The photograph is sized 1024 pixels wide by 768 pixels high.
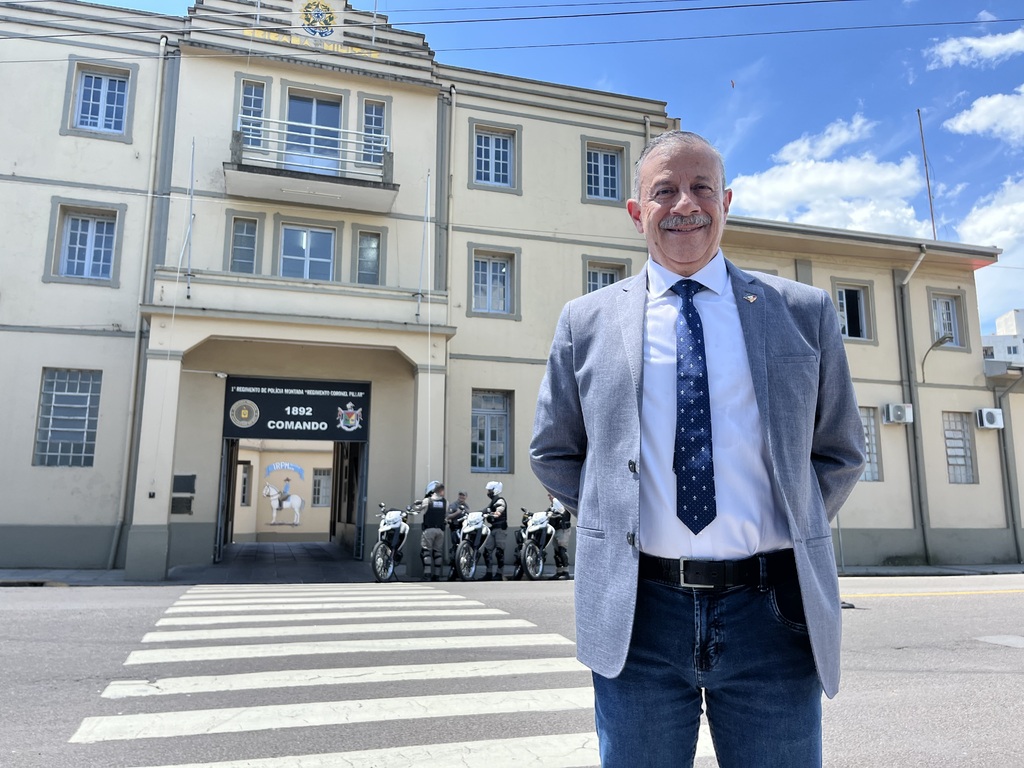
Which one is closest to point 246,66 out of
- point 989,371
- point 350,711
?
point 350,711

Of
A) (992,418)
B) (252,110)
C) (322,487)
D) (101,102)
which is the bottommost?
(322,487)

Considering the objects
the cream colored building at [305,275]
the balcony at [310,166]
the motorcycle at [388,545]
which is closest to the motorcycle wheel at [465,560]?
the motorcycle at [388,545]

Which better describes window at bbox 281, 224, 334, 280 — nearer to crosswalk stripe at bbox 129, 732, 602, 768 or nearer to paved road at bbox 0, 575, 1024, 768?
paved road at bbox 0, 575, 1024, 768

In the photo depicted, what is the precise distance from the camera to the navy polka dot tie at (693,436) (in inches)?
73.0

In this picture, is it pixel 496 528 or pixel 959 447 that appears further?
pixel 959 447

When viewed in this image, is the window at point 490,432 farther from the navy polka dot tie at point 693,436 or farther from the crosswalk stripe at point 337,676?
the navy polka dot tie at point 693,436

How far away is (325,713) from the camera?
4711mm

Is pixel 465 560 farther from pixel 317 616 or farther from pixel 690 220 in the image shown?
pixel 690 220

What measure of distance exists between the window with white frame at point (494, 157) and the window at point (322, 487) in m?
14.0

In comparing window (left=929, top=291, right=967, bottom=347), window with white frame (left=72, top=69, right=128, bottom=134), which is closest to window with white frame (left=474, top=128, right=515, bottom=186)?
window with white frame (left=72, top=69, right=128, bottom=134)

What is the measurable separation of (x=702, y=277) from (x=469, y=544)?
1280 centimetres

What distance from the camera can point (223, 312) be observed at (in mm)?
14539

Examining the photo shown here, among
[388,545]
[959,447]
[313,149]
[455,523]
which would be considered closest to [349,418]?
[455,523]

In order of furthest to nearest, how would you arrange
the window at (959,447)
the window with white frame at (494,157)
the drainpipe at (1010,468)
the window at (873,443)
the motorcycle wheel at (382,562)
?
the window at (959,447), the drainpipe at (1010,468), the window at (873,443), the window with white frame at (494,157), the motorcycle wheel at (382,562)
